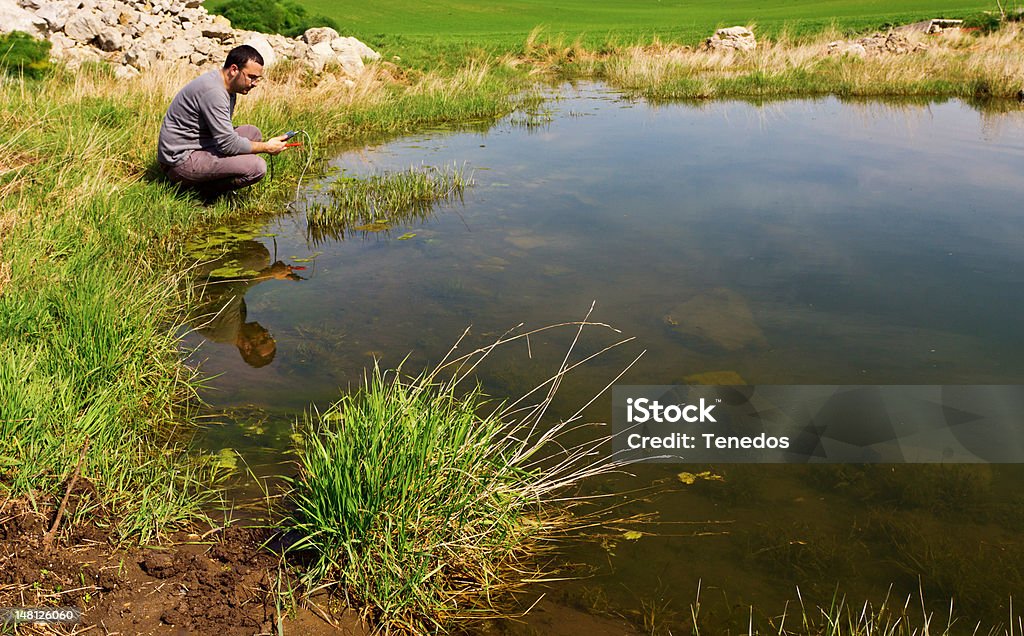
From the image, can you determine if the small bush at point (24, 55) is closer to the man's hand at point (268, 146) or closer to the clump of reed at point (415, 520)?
the man's hand at point (268, 146)

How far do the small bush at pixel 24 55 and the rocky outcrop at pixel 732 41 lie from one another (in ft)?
58.4

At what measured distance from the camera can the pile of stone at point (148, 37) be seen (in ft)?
47.4

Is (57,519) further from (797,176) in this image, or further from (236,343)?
(797,176)

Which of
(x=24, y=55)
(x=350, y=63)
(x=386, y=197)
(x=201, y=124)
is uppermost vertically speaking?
(x=350, y=63)

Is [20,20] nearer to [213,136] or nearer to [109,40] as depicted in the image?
[109,40]

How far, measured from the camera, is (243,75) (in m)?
6.95

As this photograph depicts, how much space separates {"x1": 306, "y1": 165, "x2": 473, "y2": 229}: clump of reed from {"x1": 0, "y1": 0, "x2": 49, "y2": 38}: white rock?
914cm

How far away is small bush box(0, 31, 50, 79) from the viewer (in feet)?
34.5

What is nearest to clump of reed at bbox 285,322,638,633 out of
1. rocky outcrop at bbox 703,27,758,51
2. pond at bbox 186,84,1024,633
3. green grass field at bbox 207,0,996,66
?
pond at bbox 186,84,1024,633

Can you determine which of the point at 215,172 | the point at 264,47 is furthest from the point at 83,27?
the point at 215,172

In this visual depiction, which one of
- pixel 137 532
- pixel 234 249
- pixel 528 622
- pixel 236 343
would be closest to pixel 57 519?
pixel 137 532

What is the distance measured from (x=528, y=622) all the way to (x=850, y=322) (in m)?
3.58

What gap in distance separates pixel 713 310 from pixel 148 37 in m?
14.4

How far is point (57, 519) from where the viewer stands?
109 inches
